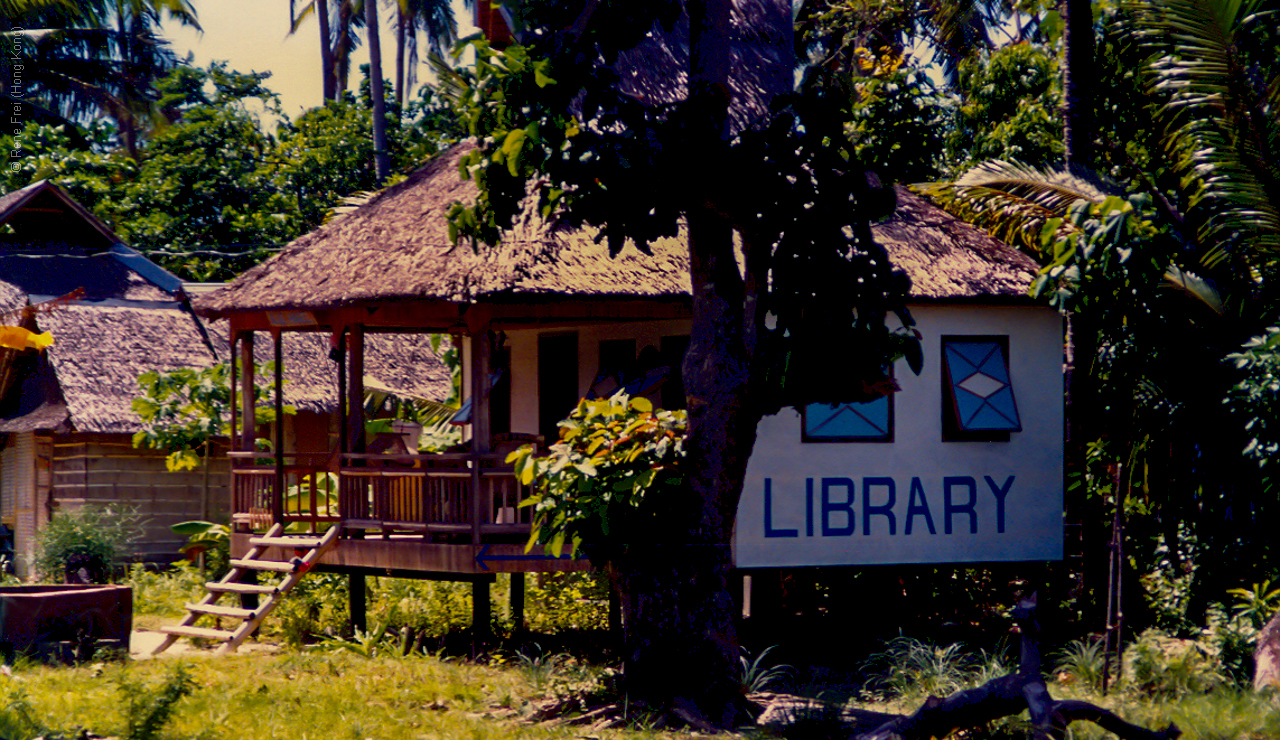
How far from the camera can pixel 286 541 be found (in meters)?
14.3

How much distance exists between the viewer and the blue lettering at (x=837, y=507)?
13.9 m

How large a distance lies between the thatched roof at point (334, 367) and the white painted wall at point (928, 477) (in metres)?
10.3

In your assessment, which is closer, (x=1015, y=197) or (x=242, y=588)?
(x=242, y=588)

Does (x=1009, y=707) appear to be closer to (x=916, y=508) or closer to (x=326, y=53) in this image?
(x=916, y=508)

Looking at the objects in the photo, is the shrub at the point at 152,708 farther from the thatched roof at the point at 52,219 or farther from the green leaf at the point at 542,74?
the thatched roof at the point at 52,219

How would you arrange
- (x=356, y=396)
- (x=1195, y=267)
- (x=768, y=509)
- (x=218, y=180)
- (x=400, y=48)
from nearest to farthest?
(x=1195, y=267) < (x=768, y=509) < (x=356, y=396) < (x=218, y=180) < (x=400, y=48)

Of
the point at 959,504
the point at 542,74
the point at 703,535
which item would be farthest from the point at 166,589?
the point at 542,74

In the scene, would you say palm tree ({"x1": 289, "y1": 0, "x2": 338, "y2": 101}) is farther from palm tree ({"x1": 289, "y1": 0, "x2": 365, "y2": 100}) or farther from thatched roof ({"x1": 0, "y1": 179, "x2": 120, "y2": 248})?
thatched roof ({"x1": 0, "y1": 179, "x2": 120, "y2": 248})

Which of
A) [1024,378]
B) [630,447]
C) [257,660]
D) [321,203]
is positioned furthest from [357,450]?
[321,203]

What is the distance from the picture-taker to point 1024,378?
14516mm

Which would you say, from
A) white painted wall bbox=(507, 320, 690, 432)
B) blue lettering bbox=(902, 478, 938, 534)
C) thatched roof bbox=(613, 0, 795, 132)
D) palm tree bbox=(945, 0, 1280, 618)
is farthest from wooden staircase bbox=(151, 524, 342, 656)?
palm tree bbox=(945, 0, 1280, 618)

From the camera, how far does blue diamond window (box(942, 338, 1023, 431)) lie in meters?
14.2

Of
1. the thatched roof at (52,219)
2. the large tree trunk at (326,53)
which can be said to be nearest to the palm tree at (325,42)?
the large tree trunk at (326,53)

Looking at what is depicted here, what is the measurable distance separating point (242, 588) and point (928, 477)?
23.4 feet
